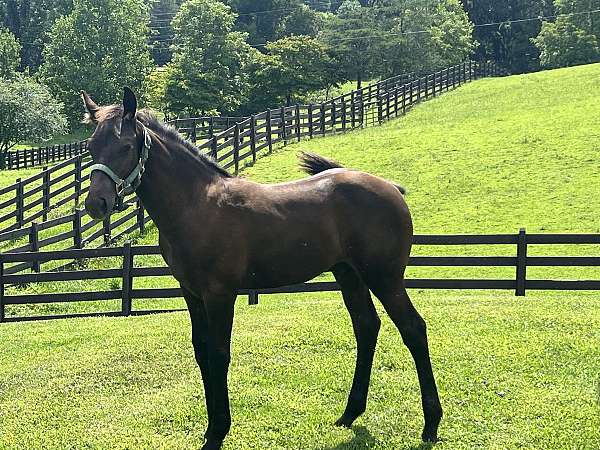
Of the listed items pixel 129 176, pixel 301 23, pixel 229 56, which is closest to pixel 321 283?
pixel 129 176

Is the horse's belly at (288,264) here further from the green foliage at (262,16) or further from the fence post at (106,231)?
the green foliage at (262,16)

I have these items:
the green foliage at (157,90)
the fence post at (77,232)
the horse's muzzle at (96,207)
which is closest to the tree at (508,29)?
the green foliage at (157,90)

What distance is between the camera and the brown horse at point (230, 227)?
4.45 metres

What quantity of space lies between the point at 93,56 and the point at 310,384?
5135 cm

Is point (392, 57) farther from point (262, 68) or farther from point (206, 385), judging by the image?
point (206, 385)

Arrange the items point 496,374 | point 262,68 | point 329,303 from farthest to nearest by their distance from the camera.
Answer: point 262,68 < point 329,303 < point 496,374

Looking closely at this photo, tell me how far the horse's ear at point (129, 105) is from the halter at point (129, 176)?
0.16 metres

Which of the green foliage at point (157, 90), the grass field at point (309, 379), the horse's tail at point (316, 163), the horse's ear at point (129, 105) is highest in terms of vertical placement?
the green foliage at point (157, 90)

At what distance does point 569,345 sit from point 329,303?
384 centimetres

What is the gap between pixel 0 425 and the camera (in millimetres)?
5656

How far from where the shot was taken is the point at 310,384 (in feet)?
20.1

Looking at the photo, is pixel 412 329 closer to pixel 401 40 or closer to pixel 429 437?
pixel 429 437

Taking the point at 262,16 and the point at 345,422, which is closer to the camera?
the point at 345,422

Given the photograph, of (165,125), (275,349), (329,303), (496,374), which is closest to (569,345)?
(496,374)
